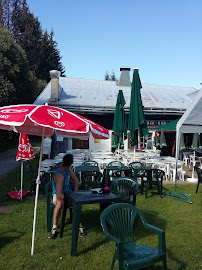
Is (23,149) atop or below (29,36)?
below

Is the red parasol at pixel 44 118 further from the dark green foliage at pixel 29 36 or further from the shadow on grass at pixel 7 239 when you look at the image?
the dark green foliage at pixel 29 36

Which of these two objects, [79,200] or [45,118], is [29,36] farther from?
[79,200]

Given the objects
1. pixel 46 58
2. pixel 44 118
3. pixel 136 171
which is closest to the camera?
pixel 44 118

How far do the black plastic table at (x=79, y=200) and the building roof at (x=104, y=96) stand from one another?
932 centimetres

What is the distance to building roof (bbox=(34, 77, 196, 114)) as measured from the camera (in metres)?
13.3

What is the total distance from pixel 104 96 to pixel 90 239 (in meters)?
11.7

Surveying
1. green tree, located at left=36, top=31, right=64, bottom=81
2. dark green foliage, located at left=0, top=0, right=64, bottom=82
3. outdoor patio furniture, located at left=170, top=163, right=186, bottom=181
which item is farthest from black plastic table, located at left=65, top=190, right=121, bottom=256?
green tree, located at left=36, top=31, right=64, bottom=81

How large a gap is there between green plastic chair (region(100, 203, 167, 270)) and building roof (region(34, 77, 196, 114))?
33.4 ft

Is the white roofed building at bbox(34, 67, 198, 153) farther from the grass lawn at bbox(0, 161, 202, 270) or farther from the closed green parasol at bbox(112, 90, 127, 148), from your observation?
the grass lawn at bbox(0, 161, 202, 270)

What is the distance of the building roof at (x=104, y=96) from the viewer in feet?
43.7

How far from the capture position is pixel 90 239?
412cm

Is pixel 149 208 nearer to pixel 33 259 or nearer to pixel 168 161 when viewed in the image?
pixel 33 259

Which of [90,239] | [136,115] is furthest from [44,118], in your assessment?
[136,115]

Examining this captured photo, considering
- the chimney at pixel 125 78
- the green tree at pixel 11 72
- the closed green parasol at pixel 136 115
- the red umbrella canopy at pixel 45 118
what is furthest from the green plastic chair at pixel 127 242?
the green tree at pixel 11 72
